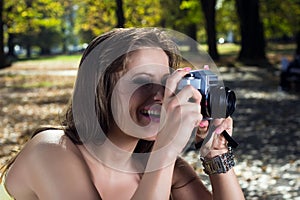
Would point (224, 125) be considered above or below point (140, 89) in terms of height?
below

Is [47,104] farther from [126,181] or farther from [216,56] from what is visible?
[216,56]

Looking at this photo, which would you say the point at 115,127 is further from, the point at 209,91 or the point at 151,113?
the point at 209,91

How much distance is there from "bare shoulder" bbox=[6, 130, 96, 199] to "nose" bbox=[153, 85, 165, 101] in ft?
1.07

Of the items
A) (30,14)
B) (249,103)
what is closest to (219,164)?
(249,103)

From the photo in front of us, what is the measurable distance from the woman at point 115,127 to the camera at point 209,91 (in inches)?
1.1

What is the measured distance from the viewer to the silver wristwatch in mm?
2246

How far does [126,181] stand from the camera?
7.01 feet

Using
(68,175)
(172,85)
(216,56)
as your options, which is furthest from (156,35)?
(216,56)

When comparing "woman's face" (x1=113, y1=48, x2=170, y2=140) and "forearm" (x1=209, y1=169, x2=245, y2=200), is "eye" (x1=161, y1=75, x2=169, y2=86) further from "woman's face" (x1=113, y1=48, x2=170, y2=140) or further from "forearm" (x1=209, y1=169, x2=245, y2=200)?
"forearm" (x1=209, y1=169, x2=245, y2=200)

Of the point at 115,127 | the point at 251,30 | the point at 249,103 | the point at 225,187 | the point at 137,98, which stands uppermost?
the point at 137,98

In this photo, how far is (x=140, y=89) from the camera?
194 cm

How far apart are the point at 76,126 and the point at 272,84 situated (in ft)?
57.5

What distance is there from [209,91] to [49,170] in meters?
0.55

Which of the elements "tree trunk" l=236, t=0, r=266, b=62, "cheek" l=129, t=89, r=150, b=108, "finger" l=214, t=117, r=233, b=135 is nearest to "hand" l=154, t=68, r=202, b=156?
"cheek" l=129, t=89, r=150, b=108
